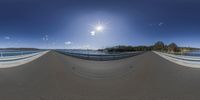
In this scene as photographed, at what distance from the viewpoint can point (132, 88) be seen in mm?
4531

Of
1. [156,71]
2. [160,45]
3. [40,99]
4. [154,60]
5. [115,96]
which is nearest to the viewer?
[40,99]

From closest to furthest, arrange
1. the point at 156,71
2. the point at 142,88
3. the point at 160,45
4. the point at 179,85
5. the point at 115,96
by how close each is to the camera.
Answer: the point at 115,96 → the point at 142,88 → the point at 179,85 → the point at 156,71 → the point at 160,45

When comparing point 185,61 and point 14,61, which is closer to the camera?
point 14,61

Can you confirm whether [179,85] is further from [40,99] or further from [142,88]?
[40,99]

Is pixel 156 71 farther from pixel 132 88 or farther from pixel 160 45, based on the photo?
pixel 160 45

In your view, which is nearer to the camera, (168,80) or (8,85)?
(8,85)

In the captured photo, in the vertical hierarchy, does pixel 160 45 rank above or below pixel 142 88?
above

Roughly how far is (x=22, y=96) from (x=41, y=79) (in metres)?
1.58

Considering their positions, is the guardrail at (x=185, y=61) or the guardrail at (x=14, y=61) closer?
the guardrail at (x=14, y=61)

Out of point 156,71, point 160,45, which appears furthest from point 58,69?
point 160,45

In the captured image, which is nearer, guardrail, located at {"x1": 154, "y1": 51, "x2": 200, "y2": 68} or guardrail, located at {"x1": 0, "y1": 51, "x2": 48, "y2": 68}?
guardrail, located at {"x1": 0, "y1": 51, "x2": 48, "y2": 68}

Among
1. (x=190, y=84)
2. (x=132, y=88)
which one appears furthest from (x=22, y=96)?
(x=190, y=84)

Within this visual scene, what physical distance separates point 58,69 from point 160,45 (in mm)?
10522

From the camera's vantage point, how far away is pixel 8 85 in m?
4.68
